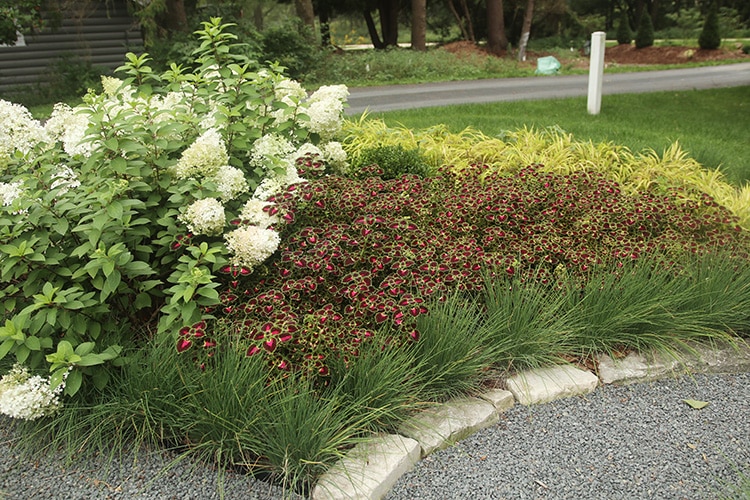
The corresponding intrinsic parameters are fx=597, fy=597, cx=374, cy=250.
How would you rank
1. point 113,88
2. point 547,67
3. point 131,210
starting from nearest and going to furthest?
point 131,210, point 113,88, point 547,67

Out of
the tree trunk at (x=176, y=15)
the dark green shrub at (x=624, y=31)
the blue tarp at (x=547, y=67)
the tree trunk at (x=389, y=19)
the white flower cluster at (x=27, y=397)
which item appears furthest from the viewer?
Result: the dark green shrub at (x=624, y=31)

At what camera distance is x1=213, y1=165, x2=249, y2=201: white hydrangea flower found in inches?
117

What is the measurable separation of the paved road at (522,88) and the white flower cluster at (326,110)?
20.2 feet

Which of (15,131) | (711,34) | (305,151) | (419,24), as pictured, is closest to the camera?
(15,131)

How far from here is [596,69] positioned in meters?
8.52

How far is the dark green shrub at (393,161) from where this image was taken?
14.8 feet

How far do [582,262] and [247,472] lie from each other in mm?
2116

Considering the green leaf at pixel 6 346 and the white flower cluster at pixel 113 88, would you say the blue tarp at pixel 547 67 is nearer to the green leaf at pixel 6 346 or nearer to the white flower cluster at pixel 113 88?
the white flower cluster at pixel 113 88

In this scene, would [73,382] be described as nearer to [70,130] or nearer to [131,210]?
[131,210]

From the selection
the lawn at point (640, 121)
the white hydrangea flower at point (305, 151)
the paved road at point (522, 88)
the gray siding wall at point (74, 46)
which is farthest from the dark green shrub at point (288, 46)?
Result: the white hydrangea flower at point (305, 151)

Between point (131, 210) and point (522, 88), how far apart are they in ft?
39.7

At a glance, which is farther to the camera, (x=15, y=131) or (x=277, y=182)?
(x=277, y=182)

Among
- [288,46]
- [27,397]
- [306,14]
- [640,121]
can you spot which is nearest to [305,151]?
[27,397]

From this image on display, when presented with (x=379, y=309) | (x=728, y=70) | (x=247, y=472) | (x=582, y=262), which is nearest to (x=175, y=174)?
(x=379, y=309)
